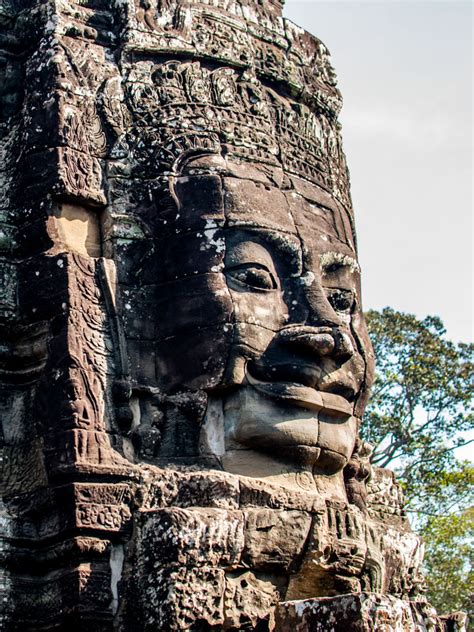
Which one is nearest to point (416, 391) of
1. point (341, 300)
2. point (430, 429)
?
point (430, 429)

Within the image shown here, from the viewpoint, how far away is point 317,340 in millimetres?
8133

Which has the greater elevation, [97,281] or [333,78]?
[333,78]

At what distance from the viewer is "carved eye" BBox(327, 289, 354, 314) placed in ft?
29.0

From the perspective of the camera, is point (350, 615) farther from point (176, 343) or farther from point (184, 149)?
point (184, 149)

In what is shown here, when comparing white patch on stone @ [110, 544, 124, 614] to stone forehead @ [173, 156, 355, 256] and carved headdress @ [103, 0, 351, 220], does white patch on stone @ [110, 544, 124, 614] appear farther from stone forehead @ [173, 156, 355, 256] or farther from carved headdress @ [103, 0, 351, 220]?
carved headdress @ [103, 0, 351, 220]

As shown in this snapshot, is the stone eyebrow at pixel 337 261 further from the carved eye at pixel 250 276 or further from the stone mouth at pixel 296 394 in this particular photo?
the stone mouth at pixel 296 394

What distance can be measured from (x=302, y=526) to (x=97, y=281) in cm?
211

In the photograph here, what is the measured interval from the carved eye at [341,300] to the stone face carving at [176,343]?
0.08ft

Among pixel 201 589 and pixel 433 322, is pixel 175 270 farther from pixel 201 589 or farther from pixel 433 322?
pixel 433 322

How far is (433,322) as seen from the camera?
2083 centimetres

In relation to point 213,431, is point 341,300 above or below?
above

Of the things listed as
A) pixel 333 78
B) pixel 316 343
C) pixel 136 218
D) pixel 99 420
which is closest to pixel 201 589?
pixel 99 420

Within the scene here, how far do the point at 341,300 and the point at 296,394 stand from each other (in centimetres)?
111

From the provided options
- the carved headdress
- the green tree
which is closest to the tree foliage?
the green tree
